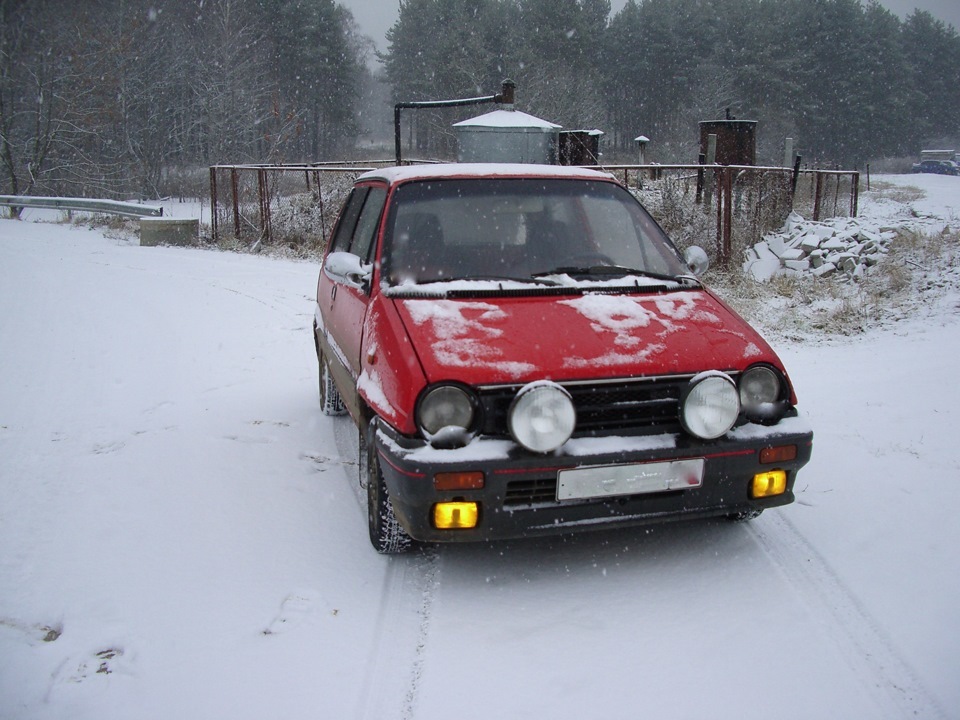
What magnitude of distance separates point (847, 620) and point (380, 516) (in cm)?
193

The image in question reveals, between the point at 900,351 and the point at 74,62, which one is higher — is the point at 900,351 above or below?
below

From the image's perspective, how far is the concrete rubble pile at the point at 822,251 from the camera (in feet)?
32.6

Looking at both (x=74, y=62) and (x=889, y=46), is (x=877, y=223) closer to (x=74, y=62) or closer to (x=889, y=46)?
(x=74, y=62)

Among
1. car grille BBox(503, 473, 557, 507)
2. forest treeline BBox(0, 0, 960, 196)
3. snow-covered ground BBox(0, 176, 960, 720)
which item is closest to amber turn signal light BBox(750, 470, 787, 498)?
snow-covered ground BBox(0, 176, 960, 720)

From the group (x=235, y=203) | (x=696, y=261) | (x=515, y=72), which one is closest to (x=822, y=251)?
(x=696, y=261)

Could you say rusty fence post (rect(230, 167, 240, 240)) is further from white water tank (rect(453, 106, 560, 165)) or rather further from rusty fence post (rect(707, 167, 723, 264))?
rusty fence post (rect(707, 167, 723, 264))

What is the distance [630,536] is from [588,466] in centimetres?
91

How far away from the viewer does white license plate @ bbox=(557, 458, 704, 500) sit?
9.68ft

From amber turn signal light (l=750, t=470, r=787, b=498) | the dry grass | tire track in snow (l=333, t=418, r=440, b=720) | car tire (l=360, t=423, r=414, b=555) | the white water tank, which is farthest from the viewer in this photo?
the white water tank

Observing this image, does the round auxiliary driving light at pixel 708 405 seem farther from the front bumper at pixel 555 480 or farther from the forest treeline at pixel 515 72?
the forest treeline at pixel 515 72

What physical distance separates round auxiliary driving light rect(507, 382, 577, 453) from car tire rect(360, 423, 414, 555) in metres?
0.71

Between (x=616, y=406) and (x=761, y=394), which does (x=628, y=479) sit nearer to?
(x=616, y=406)

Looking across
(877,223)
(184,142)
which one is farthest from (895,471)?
(184,142)

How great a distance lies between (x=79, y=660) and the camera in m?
2.70
